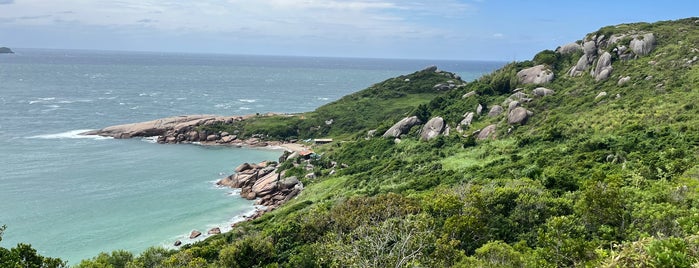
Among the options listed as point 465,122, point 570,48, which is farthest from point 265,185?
point 570,48

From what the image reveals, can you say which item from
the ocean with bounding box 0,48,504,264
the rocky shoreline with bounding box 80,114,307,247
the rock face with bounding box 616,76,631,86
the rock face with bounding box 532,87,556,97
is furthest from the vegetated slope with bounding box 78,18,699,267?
the ocean with bounding box 0,48,504,264

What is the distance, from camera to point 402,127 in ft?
280

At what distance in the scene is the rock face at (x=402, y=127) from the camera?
8469 centimetres

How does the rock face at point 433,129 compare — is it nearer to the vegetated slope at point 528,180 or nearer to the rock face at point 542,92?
the vegetated slope at point 528,180

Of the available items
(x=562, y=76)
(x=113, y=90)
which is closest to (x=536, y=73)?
(x=562, y=76)

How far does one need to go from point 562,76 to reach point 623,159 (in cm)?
3927

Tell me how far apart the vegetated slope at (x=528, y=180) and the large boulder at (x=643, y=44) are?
0.18 meters

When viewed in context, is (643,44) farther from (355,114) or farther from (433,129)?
(355,114)

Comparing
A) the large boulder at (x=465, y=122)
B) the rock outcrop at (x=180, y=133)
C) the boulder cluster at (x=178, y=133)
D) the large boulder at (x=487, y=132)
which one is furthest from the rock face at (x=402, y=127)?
the boulder cluster at (x=178, y=133)

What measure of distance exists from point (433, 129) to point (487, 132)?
11.4 meters

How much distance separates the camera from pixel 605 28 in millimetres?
83312

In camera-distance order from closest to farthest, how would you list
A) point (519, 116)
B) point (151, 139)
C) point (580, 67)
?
point (519, 116)
point (580, 67)
point (151, 139)

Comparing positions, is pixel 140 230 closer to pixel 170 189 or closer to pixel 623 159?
pixel 170 189

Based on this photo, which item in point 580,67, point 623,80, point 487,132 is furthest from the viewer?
point 580,67
